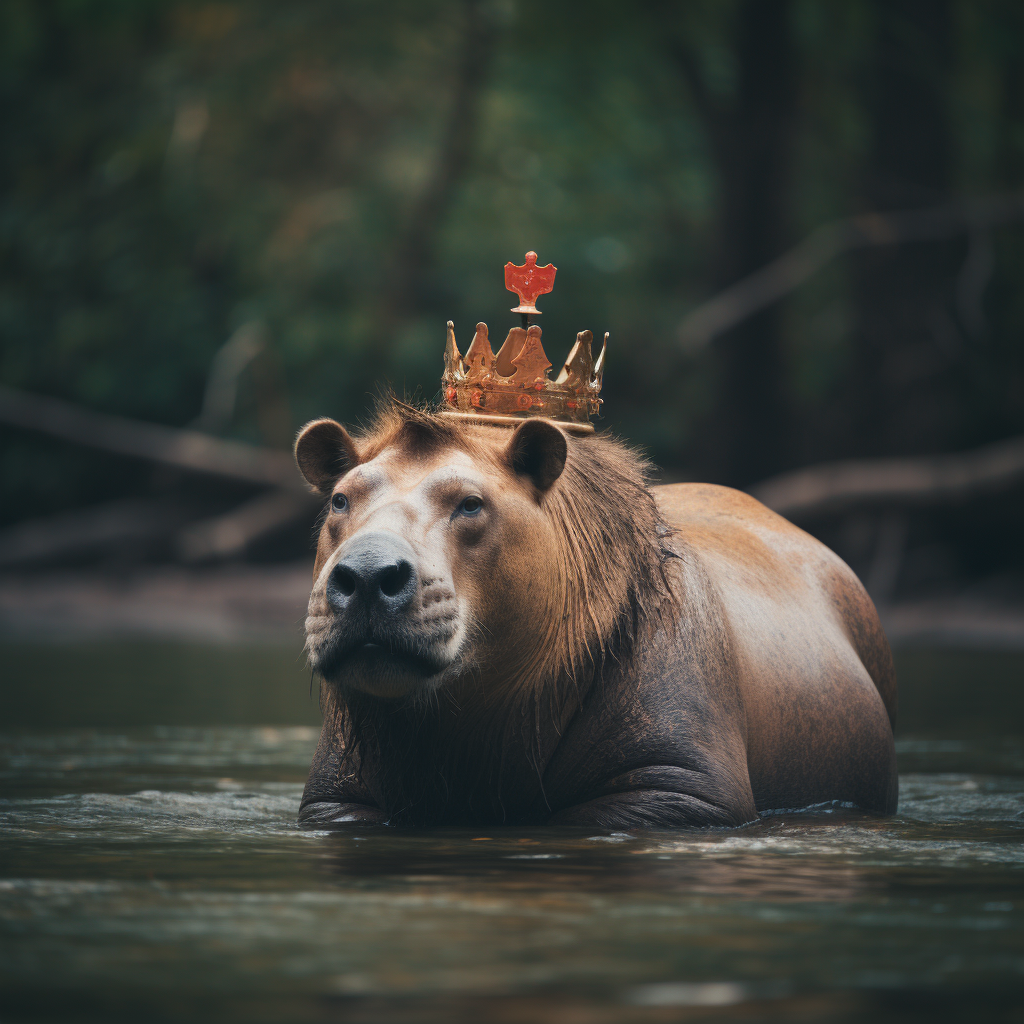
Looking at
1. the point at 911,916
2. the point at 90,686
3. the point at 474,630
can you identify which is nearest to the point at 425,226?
the point at 90,686

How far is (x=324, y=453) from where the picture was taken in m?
4.95

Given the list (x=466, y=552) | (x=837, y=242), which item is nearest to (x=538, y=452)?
(x=466, y=552)

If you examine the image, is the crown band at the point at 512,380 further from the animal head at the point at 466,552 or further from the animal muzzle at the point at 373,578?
the animal muzzle at the point at 373,578

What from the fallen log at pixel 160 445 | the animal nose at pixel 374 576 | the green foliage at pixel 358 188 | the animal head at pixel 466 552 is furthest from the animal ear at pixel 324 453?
the green foliage at pixel 358 188

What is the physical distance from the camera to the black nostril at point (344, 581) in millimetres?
4113

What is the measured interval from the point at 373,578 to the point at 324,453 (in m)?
0.94

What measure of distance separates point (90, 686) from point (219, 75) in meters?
10.5

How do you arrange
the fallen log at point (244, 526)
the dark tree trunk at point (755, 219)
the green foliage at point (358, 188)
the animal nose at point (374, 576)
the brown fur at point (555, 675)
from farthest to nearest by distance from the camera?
the green foliage at point (358, 188) → the dark tree trunk at point (755, 219) → the fallen log at point (244, 526) → the brown fur at point (555, 675) → the animal nose at point (374, 576)

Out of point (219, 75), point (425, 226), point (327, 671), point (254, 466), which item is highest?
point (219, 75)

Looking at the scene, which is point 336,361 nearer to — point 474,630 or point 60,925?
point 474,630

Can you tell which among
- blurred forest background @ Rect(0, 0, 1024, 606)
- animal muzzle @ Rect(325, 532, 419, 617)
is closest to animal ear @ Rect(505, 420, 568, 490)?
animal muzzle @ Rect(325, 532, 419, 617)

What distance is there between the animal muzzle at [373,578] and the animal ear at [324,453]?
28.8 inches

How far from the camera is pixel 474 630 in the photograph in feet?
14.7

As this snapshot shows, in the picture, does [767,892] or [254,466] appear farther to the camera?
[254,466]
